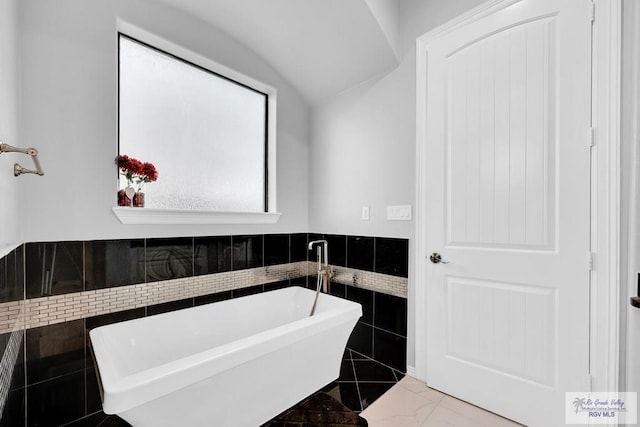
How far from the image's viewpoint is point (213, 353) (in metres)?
1.23

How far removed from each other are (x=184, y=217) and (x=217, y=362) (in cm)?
108

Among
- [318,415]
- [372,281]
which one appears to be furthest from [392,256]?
[318,415]

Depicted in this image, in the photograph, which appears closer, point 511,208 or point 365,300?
point 511,208

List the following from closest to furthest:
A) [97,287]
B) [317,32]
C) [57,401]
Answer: [57,401] < [97,287] < [317,32]

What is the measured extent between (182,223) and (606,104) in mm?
2432

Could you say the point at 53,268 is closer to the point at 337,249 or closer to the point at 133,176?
the point at 133,176

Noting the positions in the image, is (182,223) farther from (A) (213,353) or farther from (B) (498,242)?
(B) (498,242)

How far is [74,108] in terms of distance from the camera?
159 cm

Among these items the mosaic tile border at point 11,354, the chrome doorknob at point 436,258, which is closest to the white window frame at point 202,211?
the mosaic tile border at point 11,354

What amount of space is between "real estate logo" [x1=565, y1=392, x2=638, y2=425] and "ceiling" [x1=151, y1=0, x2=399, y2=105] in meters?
2.28

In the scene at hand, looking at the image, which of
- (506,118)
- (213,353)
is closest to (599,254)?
(506,118)

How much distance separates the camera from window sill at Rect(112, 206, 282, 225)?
1.73 m

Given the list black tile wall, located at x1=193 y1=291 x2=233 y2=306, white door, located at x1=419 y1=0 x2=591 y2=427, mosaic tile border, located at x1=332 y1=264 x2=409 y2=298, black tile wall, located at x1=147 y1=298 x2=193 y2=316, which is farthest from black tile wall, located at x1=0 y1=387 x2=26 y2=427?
white door, located at x1=419 y1=0 x2=591 y2=427

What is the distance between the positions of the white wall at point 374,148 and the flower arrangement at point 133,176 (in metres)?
1.43
